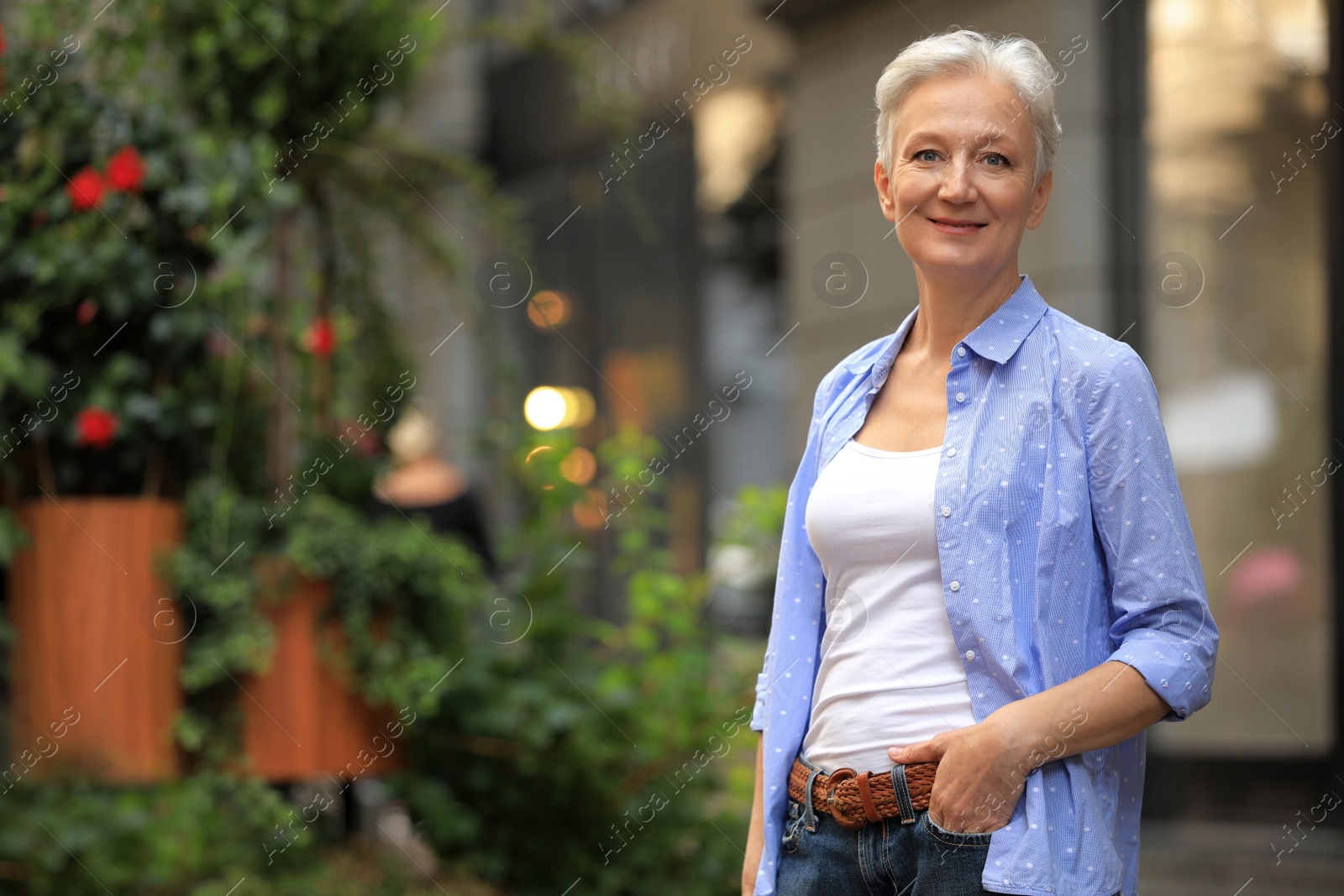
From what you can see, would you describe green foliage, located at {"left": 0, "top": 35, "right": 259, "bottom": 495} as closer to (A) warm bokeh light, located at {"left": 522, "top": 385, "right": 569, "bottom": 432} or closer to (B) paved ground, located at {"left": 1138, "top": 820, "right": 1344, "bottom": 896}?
(B) paved ground, located at {"left": 1138, "top": 820, "right": 1344, "bottom": 896}

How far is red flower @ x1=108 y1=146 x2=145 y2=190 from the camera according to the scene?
12.2ft

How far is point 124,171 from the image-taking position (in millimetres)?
3730

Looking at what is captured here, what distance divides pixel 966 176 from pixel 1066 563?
476mm

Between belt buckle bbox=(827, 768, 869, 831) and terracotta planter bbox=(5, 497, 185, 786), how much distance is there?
8.70 feet

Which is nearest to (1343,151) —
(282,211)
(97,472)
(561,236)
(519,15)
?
(282,211)

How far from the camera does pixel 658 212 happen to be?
937 cm

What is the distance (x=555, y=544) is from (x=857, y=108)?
3.03 m

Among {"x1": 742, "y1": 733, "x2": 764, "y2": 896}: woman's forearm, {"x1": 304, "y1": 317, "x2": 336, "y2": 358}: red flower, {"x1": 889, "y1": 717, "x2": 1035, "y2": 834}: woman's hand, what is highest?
{"x1": 304, "y1": 317, "x2": 336, "y2": 358}: red flower

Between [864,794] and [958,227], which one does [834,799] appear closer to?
[864,794]

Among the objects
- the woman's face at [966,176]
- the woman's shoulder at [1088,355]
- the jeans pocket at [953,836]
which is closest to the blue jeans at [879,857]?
the jeans pocket at [953,836]

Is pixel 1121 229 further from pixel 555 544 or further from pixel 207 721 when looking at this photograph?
pixel 207 721

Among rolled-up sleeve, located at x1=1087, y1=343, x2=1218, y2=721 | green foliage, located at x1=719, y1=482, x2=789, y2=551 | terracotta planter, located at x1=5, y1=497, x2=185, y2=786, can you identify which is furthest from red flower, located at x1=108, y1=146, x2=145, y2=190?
rolled-up sleeve, located at x1=1087, y1=343, x2=1218, y2=721

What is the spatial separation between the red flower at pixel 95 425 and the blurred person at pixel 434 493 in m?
1.92

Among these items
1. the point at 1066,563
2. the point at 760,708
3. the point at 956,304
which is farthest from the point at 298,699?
the point at 1066,563
